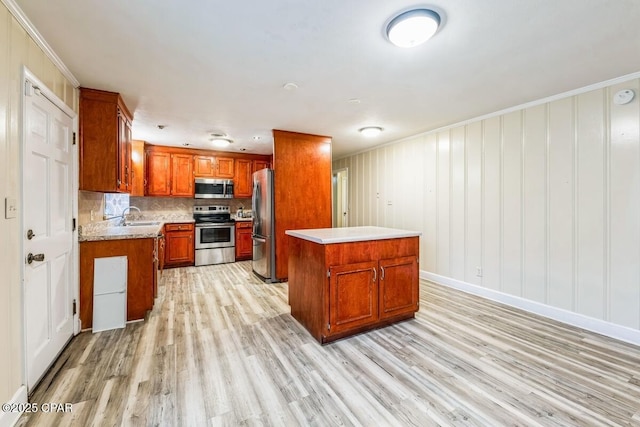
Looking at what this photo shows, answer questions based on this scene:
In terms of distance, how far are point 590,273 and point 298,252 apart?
2.94m

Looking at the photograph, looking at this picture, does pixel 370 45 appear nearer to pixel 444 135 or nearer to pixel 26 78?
pixel 26 78

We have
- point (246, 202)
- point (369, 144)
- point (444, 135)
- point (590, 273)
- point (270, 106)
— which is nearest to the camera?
point (590, 273)

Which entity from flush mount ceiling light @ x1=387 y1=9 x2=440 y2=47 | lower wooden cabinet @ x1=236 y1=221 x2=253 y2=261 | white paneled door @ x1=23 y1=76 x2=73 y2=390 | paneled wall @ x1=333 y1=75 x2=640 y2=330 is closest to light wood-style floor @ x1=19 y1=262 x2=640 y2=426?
white paneled door @ x1=23 y1=76 x2=73 y2=390

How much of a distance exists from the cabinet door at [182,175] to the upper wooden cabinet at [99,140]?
2.72 metres

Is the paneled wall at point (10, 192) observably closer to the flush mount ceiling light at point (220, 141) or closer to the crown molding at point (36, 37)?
the crown molding at point (36, 37)

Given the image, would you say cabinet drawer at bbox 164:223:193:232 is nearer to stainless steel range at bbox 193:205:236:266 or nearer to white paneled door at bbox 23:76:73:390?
stainless steel range at bbox 193:205:236:266

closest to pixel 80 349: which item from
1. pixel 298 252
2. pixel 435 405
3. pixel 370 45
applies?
pixel 298 252

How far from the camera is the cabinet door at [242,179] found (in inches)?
243

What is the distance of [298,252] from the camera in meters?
2.89

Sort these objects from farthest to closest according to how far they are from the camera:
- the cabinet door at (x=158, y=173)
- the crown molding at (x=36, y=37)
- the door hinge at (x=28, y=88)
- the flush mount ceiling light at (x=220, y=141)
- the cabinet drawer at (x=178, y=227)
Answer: the cabinet door at (x=158, y=173)
the cabinet drawer at (x=178, y=227)
the flush mount ceiling light at (x=220, y=141)
the door hinge at (x=28, y=88)
the crown molding at (x=36, y=37)

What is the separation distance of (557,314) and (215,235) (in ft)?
17.9

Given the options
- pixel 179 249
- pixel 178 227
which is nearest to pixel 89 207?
pixel 178 227

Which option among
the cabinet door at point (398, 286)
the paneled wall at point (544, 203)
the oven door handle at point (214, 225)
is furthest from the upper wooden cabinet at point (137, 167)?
the paneled wall at point (544, 203)

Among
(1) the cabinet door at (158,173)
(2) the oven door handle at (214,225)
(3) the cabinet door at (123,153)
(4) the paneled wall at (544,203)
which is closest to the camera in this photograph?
(4) the paneled wall at (544,203)
